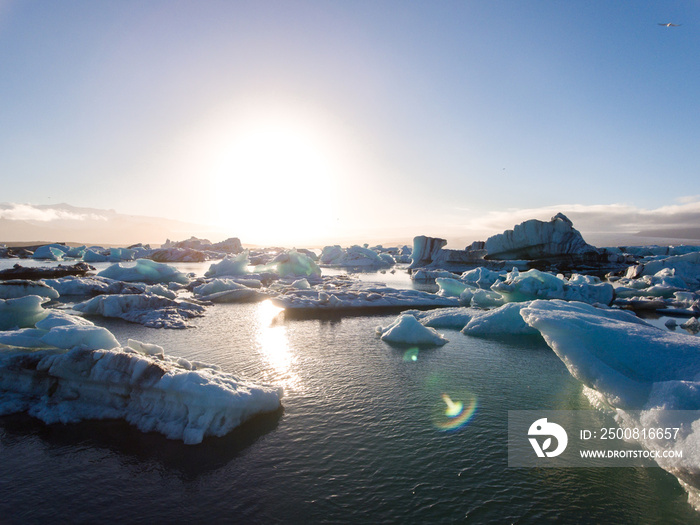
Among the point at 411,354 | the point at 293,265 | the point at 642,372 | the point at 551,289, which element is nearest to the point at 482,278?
the point at 551,289

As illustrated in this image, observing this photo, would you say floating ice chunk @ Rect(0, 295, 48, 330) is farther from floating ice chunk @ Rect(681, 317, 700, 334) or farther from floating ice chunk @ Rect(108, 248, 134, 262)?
floating ice chunk @ Rect(108, 248, 134, 262)

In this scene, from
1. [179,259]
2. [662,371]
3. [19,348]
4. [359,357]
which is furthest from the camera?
[179,259]

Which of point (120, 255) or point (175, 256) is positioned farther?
point (175, 256)

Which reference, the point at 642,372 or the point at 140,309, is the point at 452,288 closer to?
the point at 642,372

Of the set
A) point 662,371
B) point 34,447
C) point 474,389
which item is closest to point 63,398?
point 34,447

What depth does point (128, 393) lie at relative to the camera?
29.5 feet

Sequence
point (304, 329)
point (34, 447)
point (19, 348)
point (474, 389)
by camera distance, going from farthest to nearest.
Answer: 1. point (304, 329)
2. point (474, 389)
3. point (19, 348)
4. point (34, 447)

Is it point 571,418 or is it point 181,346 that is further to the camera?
point 181,346

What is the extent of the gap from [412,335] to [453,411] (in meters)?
6.75

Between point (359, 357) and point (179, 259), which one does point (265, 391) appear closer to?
point (359, 357)

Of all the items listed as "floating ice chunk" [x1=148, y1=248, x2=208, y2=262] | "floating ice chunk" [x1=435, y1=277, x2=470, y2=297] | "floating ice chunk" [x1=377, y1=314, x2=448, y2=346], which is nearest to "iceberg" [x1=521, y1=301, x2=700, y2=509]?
"floating ice chunk" [x1=377, y1=314, x2=448, y2=346]

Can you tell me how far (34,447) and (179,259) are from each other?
74193 mm

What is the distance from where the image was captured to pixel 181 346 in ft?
51.7

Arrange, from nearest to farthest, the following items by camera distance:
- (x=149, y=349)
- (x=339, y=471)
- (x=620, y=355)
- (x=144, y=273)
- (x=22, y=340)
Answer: (x=339, y=471), (x=620, y=355), (x=22, y=340), (x=149, y=349), (x=144, y=273)
